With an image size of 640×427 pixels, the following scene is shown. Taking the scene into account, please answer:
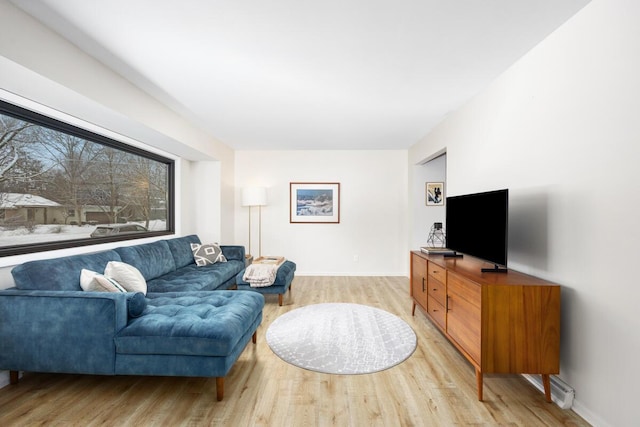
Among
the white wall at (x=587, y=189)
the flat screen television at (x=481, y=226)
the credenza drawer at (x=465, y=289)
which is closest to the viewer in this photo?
the white wall at (x=587, y=189)

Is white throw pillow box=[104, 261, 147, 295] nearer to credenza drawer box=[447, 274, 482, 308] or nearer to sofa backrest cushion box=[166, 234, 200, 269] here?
sofa backrest cushion box=[166, 234, 200, 269]

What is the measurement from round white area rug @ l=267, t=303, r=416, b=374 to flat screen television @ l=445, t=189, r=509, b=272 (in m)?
1.02

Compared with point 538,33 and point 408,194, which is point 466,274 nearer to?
point 538,33

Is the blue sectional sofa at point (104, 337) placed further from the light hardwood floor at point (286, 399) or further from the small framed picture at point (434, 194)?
the small framed picture at point (434, 194)

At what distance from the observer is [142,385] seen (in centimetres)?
208

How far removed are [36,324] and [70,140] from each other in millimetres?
1816

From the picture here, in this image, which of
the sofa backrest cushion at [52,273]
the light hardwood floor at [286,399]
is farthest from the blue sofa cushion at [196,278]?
the light hardwood floor at [286,399]

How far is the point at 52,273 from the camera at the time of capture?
2189 millimetres

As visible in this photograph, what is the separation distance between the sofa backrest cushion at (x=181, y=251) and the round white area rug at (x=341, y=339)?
1656 millimetres

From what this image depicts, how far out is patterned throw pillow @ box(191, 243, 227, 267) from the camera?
4.22 meters

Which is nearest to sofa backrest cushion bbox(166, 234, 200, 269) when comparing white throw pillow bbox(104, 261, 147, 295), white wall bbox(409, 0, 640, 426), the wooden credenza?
white throw pillow bbox(104, 261, 147, 295)

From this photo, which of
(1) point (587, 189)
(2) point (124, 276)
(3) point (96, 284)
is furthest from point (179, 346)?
(1) point (587, 189)

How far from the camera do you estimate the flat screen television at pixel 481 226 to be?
85.3 inches

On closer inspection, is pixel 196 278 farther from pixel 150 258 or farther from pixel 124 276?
pixel 124 276
